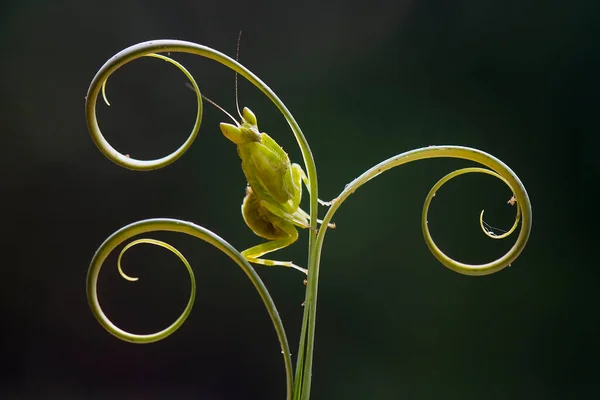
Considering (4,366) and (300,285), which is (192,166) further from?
(4,366)

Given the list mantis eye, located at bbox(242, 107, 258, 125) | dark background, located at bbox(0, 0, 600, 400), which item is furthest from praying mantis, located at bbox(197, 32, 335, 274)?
dark background, located at bbox(0, 0, 600, 400)

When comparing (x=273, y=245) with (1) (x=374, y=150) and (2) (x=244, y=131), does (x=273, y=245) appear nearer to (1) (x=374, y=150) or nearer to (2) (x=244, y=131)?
(2) (x=244, y=131)

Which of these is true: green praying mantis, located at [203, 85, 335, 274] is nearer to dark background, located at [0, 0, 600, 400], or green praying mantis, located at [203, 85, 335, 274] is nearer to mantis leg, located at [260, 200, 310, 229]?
mantis leg, located at [260, 200, 310, 229]

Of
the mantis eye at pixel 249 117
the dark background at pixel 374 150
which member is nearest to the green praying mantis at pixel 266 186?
the mantis eye at pixel 249 117

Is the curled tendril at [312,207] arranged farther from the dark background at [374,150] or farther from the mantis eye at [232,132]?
the dark background at [374,150]

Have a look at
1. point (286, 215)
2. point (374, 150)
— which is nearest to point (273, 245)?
point (286, 215)

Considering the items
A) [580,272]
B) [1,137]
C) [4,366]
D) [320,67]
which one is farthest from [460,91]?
[4,366]

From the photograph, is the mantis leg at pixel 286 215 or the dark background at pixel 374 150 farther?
the dark background at pixel 374 150
